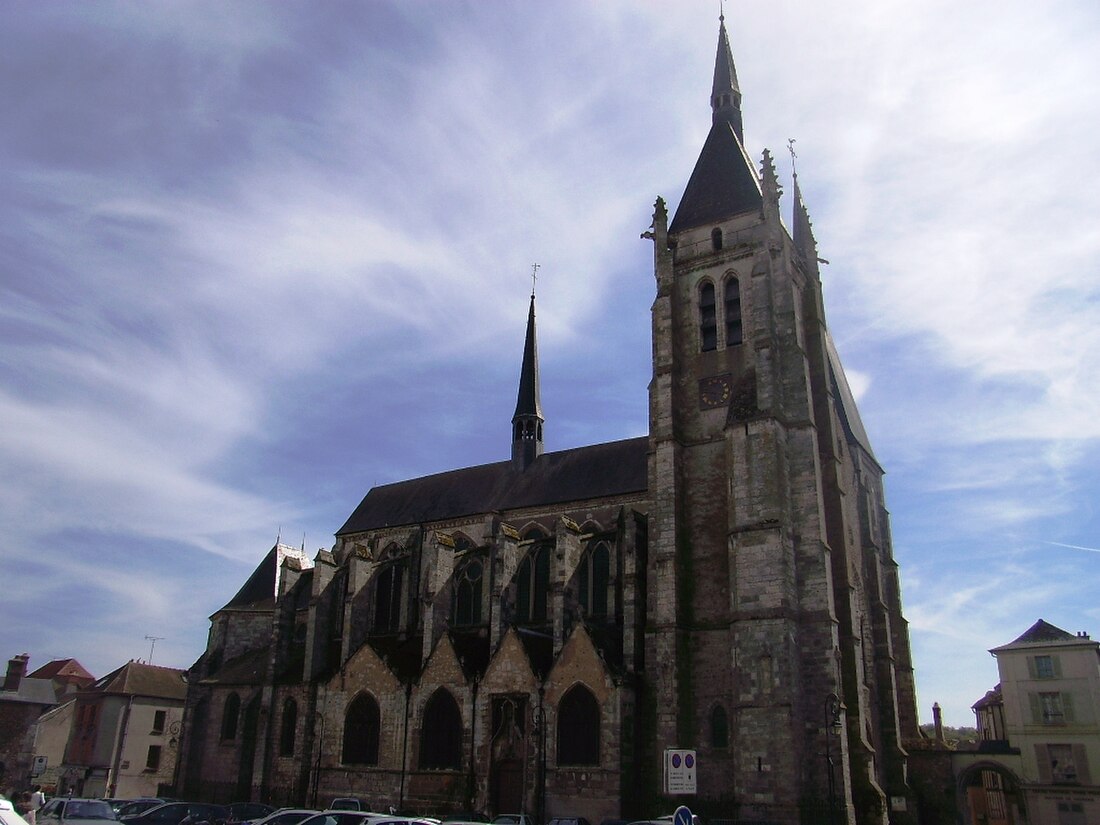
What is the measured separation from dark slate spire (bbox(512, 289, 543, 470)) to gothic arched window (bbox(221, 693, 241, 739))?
15280mm

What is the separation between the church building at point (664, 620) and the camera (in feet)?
78.3

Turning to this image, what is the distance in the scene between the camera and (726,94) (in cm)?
3625

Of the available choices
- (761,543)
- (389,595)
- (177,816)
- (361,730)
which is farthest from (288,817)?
(389,595)

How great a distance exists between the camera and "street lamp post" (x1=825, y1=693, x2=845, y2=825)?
21438 mm

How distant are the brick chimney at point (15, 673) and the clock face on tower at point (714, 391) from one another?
992 inches

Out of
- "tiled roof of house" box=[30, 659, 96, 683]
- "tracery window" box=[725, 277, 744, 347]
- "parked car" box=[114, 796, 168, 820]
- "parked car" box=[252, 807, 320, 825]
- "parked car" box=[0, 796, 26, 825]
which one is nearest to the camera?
"parked car" box=[0, 796, 26, 825]

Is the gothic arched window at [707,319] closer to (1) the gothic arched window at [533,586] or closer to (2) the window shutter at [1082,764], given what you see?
(1) the gothic arched window at [533,586]

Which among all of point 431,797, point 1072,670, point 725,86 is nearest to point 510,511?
point 431,797

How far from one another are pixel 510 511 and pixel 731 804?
52.6 ft

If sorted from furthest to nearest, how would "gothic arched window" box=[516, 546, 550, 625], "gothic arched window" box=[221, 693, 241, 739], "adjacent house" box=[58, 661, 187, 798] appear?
"adjacent house" box=[58, 661, 187, 798] → "gothic arched window" box=[221, 693, 241, 739] → "gothic arched window" box=[516, 546, 550, 625]

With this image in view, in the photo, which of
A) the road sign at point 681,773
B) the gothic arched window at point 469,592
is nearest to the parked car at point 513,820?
the road sign at point 681,773

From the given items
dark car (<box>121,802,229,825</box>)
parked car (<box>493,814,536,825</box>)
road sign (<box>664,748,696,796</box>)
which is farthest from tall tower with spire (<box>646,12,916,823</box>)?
dark car (<box>121,802,229,825</box>)

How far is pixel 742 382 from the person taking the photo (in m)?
27.5

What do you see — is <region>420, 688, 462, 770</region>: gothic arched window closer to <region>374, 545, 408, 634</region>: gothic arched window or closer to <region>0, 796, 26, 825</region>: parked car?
<region>374, 545, 408, 634</region>: gothic arched window
